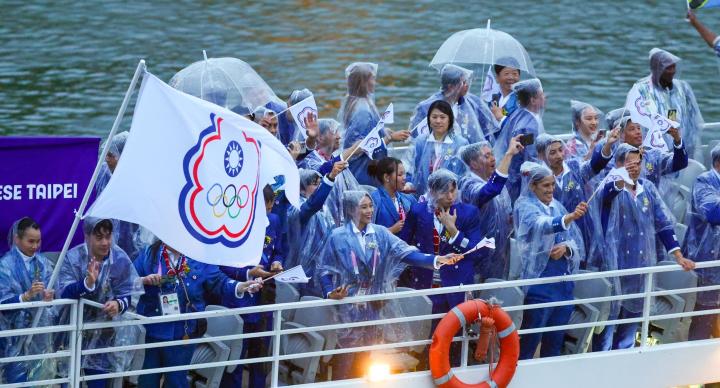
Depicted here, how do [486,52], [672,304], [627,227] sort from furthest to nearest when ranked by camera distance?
[486,52] → [672,304] → [627,227]

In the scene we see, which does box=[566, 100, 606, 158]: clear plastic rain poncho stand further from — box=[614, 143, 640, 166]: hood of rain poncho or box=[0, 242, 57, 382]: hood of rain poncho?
box=[0, 242, 57, 382]: hood of rain poncho

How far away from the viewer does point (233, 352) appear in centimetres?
998

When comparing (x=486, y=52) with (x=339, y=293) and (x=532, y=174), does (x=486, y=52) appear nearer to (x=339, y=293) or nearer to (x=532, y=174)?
(x=532, y=174)

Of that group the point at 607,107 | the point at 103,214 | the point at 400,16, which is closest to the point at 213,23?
the point at 400,16

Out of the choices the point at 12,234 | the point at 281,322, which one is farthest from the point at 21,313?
the point at 281,322

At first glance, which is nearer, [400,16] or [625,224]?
[625,224]

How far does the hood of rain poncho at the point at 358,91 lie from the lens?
12008mm

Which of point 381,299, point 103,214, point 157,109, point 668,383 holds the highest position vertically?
point 157,109

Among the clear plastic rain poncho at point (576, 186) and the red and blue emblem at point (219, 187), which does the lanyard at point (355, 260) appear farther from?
the clear plastic rain poncho at point (576, 186)

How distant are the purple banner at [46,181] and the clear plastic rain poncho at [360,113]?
3.19m

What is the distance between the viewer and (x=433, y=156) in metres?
11.6

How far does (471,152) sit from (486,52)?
253 centimetres

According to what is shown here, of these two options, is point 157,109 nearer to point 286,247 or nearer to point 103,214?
point 103,214

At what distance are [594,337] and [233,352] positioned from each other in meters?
2.98
